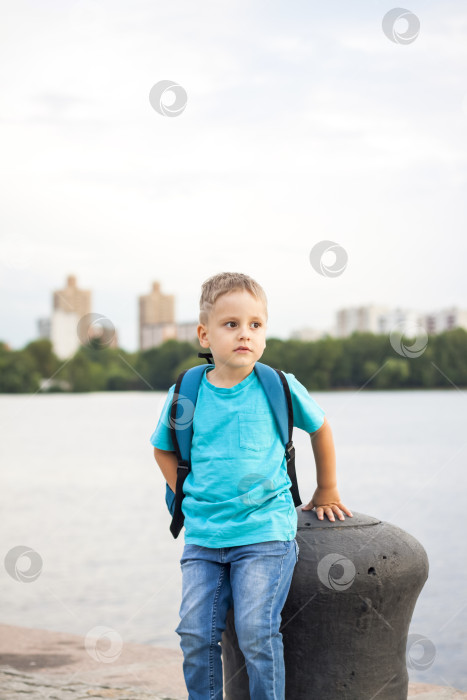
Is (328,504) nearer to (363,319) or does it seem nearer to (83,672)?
(83,672)

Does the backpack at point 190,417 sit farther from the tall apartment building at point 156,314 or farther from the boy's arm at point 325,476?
the tall apartment building at point 156,314

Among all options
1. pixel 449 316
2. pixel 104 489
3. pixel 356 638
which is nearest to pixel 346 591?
pixel 356 638

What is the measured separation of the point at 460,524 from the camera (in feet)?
43.1

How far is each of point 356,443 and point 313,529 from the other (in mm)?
30319

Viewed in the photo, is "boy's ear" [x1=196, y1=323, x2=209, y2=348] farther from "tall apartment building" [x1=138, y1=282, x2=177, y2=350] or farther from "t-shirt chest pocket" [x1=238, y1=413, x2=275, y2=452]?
"tall apartment building" [x1=138, y1=282, x2=177, y2=350]

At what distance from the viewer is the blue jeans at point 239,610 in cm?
292

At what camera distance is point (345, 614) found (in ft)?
10.3

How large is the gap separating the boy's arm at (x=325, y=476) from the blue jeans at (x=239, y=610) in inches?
13.7

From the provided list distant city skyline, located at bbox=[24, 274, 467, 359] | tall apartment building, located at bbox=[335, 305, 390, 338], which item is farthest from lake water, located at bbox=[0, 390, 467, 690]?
tall apartment building, located at bbox=[335, 305, 390, 338]

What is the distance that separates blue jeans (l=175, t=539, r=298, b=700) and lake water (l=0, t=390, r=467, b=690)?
2078mm

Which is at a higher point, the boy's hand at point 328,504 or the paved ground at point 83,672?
the boy's hand at point 328,504

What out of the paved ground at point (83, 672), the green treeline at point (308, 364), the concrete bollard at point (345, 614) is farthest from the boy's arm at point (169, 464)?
the green treeline at point (308, 364)

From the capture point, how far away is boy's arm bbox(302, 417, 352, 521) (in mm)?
3188

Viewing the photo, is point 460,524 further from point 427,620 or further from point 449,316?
point 449,316
